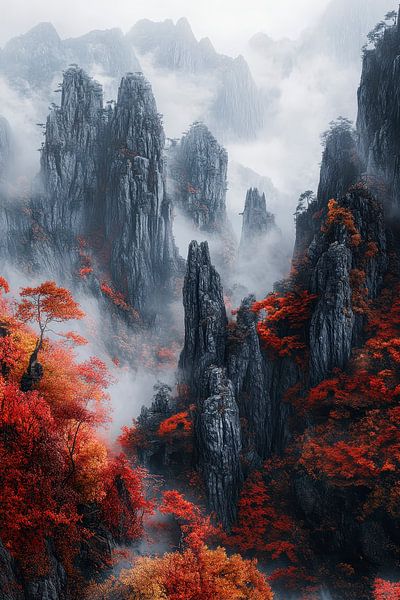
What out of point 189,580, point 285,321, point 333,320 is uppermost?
point 285,321

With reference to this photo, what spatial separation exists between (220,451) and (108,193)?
44962 mm

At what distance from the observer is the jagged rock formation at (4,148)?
185 ft

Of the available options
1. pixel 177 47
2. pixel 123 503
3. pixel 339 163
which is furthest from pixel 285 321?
pixel 177 47

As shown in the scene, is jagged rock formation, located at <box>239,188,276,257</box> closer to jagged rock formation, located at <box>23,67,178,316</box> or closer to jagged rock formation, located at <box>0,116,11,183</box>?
jagged rock formation, located at <box>23,67,178,316</box>

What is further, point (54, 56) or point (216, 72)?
point (216, 72)

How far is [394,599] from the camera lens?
17766 mm

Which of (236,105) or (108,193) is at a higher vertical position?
(236,105)

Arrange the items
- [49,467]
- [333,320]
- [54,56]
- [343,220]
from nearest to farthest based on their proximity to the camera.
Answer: [49,467] < [333,320] < [343,220] < [54,56]

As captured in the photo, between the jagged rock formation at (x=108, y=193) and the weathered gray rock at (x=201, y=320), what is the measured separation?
21.5 metres

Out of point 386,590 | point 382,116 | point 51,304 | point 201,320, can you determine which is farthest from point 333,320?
point 382,116

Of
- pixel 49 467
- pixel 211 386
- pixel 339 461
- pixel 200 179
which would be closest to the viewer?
pixel 49 467

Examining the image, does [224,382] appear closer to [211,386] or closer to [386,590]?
[211,386]

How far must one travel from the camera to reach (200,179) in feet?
→ 251

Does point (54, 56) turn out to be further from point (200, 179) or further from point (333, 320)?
point (333, 320)
